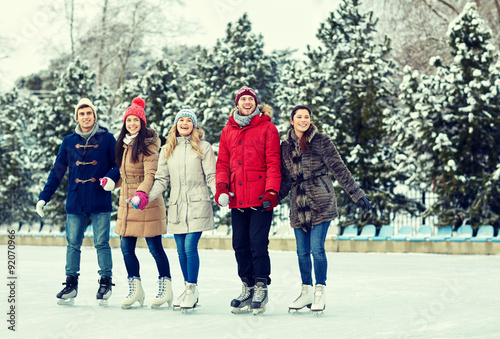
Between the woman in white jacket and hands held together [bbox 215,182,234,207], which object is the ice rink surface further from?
hands held together [bbox 215,182,234,207]

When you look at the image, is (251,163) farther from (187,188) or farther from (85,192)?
(85,192)

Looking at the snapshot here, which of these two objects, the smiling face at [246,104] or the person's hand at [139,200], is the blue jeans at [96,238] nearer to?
the person's hand at [139,200]

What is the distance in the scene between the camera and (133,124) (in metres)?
6.69

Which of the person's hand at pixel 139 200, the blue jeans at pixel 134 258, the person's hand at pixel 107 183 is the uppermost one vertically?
the person's hand at pixel 107 183

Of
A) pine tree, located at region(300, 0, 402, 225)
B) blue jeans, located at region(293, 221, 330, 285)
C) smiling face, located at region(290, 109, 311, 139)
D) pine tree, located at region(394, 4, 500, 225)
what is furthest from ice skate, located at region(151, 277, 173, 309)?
pine tree, located at region(300, 0, 402, 225)

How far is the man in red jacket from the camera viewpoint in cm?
618

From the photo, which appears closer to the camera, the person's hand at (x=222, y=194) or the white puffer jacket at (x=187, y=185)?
the person's hand at (x=222, y=194)

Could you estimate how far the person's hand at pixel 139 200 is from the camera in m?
6.27

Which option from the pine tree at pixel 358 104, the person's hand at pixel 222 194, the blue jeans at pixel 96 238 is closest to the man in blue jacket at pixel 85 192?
the blue jeans at pixel 96 238

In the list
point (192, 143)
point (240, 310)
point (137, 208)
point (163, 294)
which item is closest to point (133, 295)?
point (163, 294)

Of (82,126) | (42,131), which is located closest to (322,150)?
(82,126)

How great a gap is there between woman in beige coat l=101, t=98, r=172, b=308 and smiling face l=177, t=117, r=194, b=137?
322mm

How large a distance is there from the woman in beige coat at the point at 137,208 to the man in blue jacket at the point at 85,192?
0.62 feet

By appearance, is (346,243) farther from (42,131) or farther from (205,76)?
(42,131)
